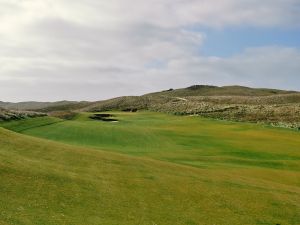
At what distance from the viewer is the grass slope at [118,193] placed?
20984 mm

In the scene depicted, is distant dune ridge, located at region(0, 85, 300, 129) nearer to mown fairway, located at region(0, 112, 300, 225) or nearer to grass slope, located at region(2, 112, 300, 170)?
grass slope, located at region(2, 112, 300, 170)

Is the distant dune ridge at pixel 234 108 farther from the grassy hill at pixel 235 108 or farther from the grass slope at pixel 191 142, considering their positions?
the grass slope at pixel 191 142

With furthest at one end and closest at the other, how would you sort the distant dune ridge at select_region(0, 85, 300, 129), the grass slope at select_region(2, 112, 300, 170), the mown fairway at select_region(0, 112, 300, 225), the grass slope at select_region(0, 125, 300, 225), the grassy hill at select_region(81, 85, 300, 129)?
the distant dune ridge at select_region(0, 85, 300, 129)
the grassy hill at select_region(81, 85, 300, 129)
the grass slope at select_region(2, 112, 300, 170)
the mown fairway at select_region(0, 112, 300, 225)
the grass slope at select_region(0, 125, 300, 225)

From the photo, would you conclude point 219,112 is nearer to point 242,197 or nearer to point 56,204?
point 242,197

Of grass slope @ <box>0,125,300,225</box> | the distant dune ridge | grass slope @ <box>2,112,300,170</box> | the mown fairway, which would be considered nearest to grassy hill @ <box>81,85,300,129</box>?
the distant dune ridge

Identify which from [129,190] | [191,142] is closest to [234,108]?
[191,142]

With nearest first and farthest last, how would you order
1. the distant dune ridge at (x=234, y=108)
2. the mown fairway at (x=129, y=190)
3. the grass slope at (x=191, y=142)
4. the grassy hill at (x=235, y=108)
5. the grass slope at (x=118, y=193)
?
the grass slope at (x=118, y=193) < the mown fairway at (x=129, y=190) < the grass slope at (x=191, y=142) < the grassy hill at (x=235, y=108) < the distant dune ridge at (x=234, y=108)

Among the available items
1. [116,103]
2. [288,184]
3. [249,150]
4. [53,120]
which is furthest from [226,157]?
[116,103]

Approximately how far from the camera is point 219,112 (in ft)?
397

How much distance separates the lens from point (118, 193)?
2498 cm

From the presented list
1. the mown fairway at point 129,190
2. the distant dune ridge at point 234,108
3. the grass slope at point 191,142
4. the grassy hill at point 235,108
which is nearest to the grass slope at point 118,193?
the mown fairway at point 129,190

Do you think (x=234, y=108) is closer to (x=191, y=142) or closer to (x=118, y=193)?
(x=191, y=142)

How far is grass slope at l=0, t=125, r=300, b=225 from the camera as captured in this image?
2098 cm

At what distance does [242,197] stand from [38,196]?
12.8 meters
